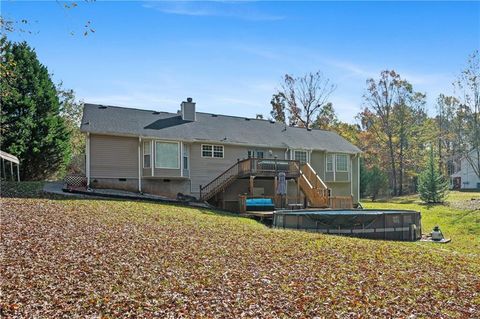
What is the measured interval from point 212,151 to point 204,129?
163cm

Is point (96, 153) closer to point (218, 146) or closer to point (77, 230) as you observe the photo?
point (218, 146)

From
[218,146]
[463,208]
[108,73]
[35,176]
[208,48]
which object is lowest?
[463,208]

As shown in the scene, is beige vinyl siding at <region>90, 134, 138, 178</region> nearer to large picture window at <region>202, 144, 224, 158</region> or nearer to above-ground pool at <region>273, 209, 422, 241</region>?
large picture window at <region>202, 144, 224, 158</region>

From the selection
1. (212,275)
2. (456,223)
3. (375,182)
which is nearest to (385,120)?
(375,182)

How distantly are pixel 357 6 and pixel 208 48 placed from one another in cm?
546

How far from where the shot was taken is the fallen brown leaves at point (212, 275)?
5.84m

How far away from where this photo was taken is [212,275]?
7281 millimetres

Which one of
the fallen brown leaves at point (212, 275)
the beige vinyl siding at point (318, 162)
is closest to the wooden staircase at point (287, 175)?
the beige vinyl siding at point (318, 162)

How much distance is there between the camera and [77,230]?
1049 cm

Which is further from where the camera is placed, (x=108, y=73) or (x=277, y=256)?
(x=108, y=73)

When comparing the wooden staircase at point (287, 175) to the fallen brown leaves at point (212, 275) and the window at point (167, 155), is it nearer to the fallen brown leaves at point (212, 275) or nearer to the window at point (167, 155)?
the window at point (167, 155)

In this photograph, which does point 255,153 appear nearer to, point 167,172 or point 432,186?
point 167,172

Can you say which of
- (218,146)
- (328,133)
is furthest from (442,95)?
(218,146)

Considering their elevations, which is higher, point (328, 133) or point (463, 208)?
point (328, 133)
